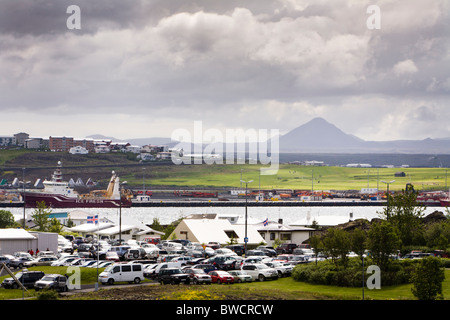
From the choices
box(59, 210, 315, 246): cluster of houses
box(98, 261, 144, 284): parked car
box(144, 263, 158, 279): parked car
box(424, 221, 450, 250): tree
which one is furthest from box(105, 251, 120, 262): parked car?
box(424, 221, 450, 250): tree

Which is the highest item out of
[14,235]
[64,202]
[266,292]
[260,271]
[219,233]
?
[14,235]

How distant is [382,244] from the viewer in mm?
31828

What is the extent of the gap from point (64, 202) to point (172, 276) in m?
154

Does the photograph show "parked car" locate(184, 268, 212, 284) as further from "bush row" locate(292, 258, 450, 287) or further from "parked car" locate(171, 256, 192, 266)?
"parked car" locate(171, 256, 192, 266)

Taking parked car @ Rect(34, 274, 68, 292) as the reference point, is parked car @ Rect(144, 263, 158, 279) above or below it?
below

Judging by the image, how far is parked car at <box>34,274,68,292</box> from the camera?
28500 millimetres

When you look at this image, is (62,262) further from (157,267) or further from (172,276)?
(172,276)

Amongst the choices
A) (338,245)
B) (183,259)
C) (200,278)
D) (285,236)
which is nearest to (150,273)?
(200,278)

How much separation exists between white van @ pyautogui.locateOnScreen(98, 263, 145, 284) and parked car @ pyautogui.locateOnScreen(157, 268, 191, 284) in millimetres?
1246

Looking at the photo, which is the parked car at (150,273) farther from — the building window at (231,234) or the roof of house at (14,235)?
the building window at (231,234)

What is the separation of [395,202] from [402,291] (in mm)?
18851
